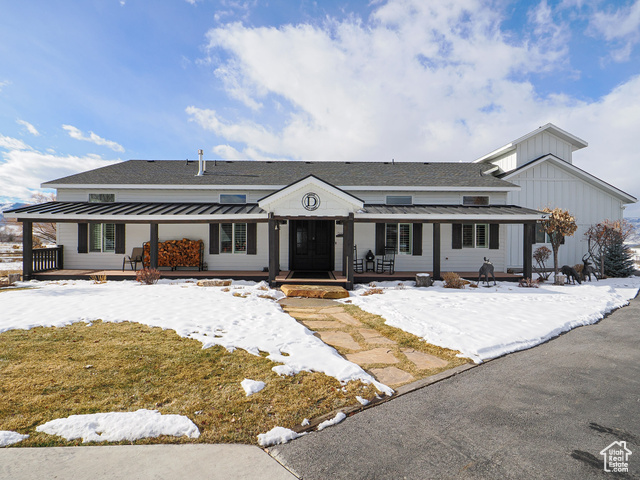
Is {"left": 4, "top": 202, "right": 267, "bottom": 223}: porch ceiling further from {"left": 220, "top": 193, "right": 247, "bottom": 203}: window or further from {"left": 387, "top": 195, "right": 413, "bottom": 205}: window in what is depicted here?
{"left": 387, "top": 195, "right": 413, "bottom": 205}: window

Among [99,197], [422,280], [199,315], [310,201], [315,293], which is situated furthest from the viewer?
[99,197]

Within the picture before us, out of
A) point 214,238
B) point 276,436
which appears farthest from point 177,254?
point 276,436

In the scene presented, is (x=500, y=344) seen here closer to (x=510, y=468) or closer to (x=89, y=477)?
(x=510, y=468)

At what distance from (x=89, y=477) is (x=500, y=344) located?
529 centimetres

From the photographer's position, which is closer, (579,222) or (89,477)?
(89,477)

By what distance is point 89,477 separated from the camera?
2135mm

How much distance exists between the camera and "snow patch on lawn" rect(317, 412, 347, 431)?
2.78m

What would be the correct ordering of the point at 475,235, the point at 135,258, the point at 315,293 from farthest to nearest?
the point at 475,235, the point at 135,258, the point at 315,293

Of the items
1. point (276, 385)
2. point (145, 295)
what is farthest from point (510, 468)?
point (145, 295)

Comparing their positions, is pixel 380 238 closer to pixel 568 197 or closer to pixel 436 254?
pixel 436 254

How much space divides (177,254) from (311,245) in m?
5.43

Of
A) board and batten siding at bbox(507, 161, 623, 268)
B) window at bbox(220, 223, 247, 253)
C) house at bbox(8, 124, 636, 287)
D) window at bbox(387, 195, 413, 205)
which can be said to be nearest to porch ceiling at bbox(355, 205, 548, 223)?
house at bbox(8, 124, 636, 287)

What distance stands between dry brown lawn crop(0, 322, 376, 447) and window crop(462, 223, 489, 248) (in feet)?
36.7

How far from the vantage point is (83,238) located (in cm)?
1250
